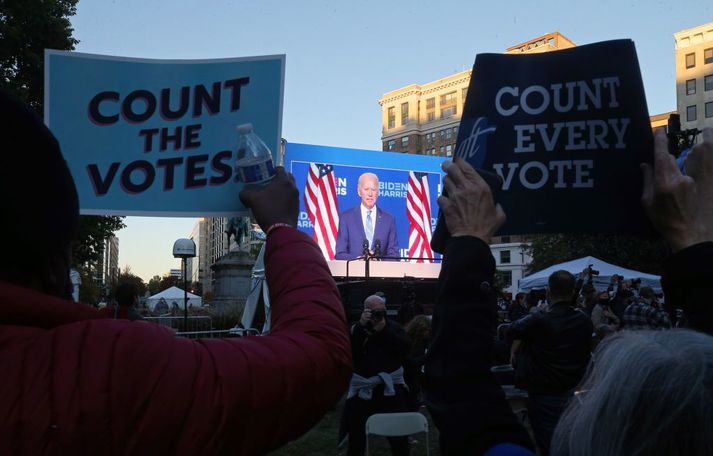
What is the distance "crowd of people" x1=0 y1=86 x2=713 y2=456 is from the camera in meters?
0.92

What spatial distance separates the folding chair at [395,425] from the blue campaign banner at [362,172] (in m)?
16.3

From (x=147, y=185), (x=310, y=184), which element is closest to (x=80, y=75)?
(x=147, y=185)

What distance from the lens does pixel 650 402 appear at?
0.87m

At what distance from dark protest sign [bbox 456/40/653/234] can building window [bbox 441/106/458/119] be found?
92412mm

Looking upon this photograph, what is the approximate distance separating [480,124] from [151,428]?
5.53 ft

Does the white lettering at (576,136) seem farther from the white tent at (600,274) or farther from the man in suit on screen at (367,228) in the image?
the man in suit on screen at (367,228)

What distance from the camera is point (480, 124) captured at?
7.59 feet

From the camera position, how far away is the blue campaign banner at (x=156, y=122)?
2.88 m

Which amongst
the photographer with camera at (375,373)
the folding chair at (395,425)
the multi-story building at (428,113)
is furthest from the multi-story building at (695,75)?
the folding chair at (395,425)

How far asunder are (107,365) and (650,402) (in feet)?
2.59

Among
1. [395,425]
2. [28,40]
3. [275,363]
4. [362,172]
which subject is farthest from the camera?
[362,172]

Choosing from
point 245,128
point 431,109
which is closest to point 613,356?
point 245,128

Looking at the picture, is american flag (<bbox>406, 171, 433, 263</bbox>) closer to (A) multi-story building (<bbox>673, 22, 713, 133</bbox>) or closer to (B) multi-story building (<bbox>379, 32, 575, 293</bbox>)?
(A) multi-story building (<bbox>673, 22, 713, 133</bbox>)

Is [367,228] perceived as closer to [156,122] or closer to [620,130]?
[156,122]
